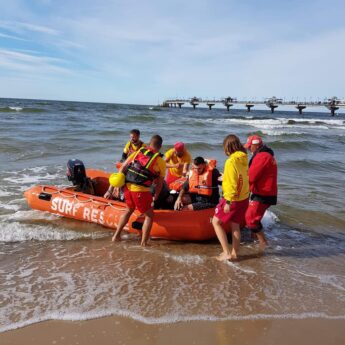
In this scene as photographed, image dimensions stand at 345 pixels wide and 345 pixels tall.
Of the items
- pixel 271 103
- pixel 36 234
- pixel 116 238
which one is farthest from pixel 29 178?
pixel 271 103

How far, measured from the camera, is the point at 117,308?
3.27 m

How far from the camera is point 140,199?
474cm

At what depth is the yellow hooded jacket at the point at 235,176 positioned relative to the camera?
4.18m

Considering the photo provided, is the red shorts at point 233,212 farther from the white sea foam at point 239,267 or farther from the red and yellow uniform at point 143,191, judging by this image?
the red and yellow uniform at point 143,191

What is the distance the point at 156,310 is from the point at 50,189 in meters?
3.45

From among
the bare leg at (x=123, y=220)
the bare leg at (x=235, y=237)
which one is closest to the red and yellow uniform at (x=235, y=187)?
the bare leg at (x=235, y=237)

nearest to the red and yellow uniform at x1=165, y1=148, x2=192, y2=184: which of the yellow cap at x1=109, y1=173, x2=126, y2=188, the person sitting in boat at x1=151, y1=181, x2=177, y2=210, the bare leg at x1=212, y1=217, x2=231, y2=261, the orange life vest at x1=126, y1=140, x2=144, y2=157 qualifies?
the orange life vest at x1=126, y1=140, x2=144, y2=157

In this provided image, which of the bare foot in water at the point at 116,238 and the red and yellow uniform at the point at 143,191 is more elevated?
the red and yellow uniform at the point at 143,191

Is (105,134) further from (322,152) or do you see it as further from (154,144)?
(154,144)

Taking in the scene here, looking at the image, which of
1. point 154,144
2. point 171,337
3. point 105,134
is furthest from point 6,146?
point 171,337

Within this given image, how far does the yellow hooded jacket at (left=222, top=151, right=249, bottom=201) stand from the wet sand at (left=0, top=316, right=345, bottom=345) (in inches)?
57.1

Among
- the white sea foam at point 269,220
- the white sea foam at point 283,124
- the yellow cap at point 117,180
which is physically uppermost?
the yellow cap at point 117,180

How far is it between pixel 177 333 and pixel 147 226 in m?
2.05

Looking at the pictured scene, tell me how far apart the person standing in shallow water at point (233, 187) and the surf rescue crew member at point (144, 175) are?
0.87 m
